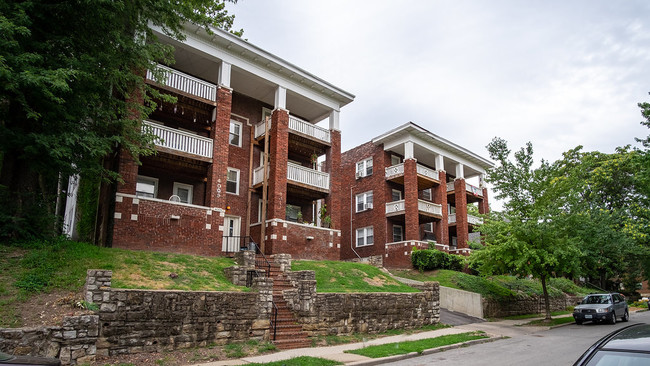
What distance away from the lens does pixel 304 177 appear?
2311cm

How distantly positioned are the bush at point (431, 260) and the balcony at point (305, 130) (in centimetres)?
942

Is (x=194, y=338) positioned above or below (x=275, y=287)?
below

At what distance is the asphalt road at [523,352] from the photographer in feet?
35.5

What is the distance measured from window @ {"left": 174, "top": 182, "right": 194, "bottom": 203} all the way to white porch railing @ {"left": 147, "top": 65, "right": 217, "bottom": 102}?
4610mm

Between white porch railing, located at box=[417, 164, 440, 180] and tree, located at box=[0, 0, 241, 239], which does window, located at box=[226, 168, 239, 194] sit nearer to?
tree, located at box=[0, 0, 241, 239]

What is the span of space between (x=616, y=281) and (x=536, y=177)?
2958 cm

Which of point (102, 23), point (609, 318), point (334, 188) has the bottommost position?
point (609, 318)

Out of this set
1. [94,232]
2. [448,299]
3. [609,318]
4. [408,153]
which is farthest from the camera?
[408,153]

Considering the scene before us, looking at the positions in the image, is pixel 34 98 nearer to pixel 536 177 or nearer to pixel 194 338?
pixel 194 338

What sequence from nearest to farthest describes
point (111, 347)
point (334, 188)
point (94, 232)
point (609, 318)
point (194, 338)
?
point (111, 347) < point (194, 338) < point (94, 232) < point (609, 318) < point (334, 188)

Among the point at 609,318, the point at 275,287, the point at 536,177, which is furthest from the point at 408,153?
the point at 275,287

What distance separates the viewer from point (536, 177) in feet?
69.2

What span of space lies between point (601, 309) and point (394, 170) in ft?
49.9

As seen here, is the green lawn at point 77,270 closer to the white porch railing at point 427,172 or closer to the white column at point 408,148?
the white column at point 408,148
